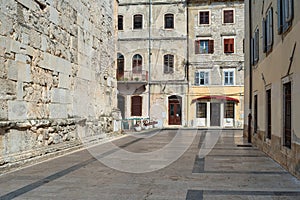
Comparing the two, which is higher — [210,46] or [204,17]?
[204,17]

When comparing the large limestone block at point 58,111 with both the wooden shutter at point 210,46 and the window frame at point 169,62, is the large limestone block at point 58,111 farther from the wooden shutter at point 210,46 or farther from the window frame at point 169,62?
the wooden shutter at point 210,46

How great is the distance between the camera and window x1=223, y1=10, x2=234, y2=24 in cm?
3141

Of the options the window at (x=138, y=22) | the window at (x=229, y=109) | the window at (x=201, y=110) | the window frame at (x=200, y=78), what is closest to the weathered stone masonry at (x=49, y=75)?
the window at (x=201, y=110)

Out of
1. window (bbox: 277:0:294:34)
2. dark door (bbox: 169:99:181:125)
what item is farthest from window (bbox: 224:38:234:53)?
window (bbox: 277:0:294:34)

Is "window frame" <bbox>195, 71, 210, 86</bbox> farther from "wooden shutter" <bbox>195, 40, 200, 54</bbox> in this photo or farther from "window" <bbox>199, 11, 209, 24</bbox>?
"window" <bbox>199, 11, 209, 24</bbox>

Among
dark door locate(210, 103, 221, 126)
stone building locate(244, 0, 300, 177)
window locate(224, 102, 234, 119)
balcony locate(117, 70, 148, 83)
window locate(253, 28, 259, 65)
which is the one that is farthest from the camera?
balcony locate(117, 70, 148, 83)

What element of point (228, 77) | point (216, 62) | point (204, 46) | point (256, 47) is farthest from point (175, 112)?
point (256, 47)

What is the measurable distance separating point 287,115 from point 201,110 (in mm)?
22636

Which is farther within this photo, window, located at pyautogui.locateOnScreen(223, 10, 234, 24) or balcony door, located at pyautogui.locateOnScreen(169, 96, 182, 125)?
window, located at pyautogui.locateOnScreen(223, 10, 234, 24)

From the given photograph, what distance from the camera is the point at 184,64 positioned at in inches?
1234

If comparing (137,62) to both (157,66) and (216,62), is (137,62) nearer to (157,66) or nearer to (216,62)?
(157,66)

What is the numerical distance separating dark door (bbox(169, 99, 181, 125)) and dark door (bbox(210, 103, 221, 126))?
2560 mm

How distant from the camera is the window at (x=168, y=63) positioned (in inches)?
1234

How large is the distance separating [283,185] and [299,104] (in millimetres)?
1541
